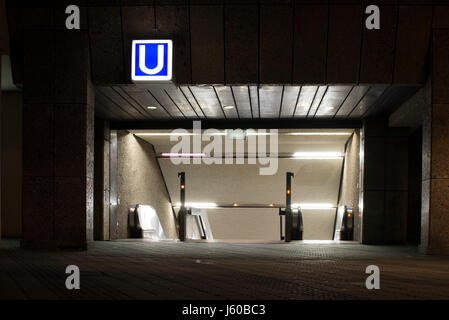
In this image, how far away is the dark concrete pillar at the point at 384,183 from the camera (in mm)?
14102

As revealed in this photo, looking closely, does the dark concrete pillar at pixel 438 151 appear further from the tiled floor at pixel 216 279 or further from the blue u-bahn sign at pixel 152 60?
the blue u-bahn sign at pixel 152 60

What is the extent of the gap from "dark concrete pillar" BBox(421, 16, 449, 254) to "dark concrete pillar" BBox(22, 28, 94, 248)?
241 inches

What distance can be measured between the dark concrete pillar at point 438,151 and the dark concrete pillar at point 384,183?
407 cm

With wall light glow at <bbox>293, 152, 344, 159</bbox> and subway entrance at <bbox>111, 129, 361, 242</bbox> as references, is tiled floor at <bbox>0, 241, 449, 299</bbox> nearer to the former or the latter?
subway entrance at <bbox>111, 129, 361, 242</bbox>

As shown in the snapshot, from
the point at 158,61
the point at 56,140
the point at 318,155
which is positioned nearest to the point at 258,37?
the point at 158,61

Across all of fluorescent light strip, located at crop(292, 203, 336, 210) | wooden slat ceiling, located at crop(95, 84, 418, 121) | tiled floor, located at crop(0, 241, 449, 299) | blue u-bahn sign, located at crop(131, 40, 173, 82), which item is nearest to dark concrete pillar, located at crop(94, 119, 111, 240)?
wooden slat ceiling, located at crop(95, 84, 418, 121)

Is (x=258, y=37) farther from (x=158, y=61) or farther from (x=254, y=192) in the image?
(x=254, y=192)

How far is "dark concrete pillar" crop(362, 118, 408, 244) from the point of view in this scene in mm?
14102

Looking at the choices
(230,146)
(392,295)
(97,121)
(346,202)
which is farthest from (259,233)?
(392,295)

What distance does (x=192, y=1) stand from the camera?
33.0ft

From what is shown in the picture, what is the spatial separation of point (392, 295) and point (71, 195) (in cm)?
704

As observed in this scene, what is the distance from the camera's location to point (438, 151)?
979 centimetres

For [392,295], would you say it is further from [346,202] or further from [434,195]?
[346,202]

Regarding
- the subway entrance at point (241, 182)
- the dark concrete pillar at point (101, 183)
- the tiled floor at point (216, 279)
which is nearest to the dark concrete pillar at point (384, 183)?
the subway entrance at point (241, 182)
